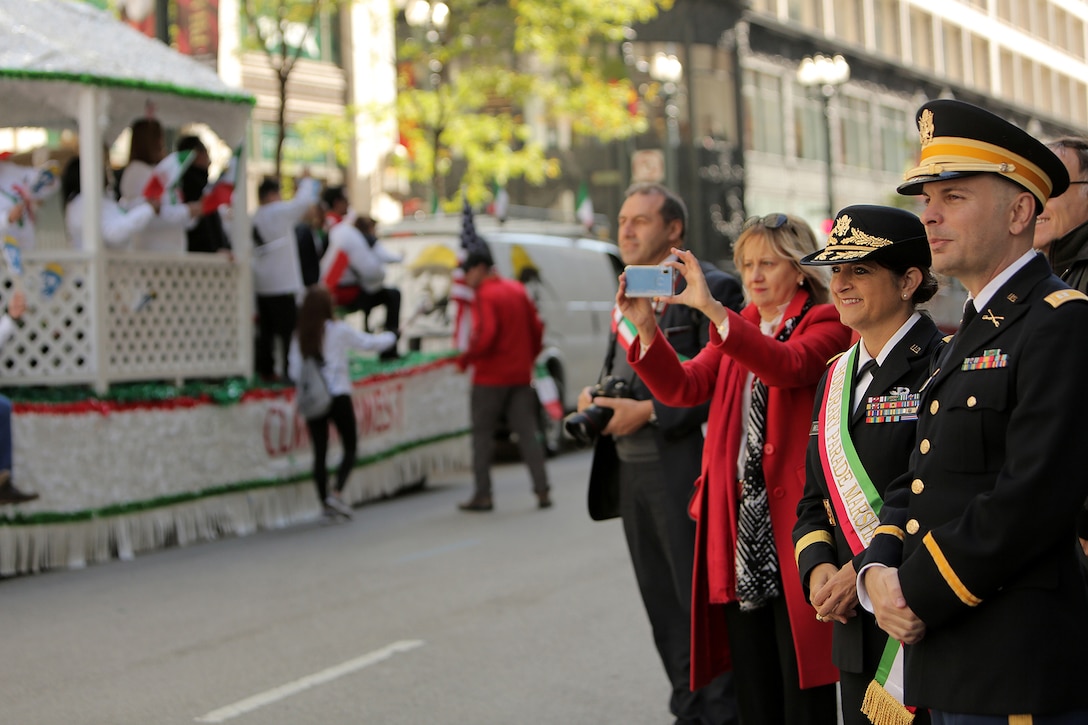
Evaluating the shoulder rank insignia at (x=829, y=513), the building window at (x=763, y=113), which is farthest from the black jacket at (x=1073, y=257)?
the building window at (x=763, y=113)

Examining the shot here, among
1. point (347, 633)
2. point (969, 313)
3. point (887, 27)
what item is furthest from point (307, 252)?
point (887, 27)

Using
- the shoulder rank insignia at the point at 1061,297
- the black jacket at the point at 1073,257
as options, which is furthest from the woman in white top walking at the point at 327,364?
the shoulder rank insignia at the point at 1061,297

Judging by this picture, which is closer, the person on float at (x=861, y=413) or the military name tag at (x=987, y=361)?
the military name tag at (x=987, y=361)

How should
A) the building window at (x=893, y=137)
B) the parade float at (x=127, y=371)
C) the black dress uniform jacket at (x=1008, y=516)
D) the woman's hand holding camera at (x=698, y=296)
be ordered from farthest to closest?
the building window at (x=893, y=137)
the parade float at (x=127, y=371)
the woman's hand holding camera at (x=698, y=296)
the black dress uniform jacket at (x=1008, y=516)

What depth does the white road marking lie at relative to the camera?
19.1 feet

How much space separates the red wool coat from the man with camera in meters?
0.55

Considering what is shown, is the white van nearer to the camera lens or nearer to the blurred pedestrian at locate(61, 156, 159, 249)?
the blurred pedestrian at locate(61, 156, 159, 249)

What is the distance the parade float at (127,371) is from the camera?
9.72 metres

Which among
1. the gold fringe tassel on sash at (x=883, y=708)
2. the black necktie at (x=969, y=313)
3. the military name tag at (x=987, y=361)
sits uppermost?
the black necktie at (x=969, y=313)

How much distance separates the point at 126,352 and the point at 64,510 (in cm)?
173

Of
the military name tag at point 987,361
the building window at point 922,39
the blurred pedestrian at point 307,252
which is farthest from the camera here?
the building window at point 922,39

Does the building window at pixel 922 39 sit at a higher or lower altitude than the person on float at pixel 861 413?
higher

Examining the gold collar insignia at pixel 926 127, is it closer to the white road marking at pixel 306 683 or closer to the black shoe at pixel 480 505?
the white road marking at pixel 306 683

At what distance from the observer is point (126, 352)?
10906mm
